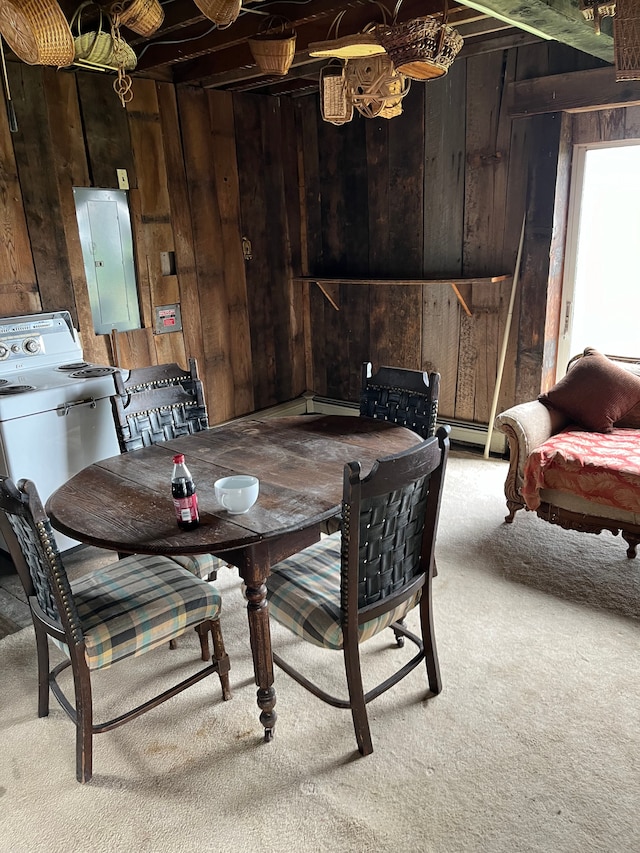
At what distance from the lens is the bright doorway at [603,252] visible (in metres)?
3.70

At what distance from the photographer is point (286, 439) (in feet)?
8.38

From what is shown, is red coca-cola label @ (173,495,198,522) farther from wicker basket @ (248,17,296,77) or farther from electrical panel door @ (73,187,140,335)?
electrical panel door @ (73,187,140,335)

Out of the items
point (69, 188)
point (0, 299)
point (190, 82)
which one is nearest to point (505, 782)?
point (0, 299)

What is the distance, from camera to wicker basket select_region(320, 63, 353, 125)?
8.53ft

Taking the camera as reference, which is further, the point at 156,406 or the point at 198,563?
the point at 156,406

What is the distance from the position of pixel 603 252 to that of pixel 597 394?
1101 millimetres

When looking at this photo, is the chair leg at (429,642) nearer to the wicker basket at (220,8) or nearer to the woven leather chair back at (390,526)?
the woven leather chair back at (390,526)

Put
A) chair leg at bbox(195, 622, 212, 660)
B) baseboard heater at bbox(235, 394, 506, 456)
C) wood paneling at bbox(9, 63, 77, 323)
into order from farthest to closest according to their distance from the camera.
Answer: baseboard heater at bbox(235, 394, 506, 456), wood paneling at bbox(9, 63, 77, 323), chair leg at bbox(195, 622, 212, 660)

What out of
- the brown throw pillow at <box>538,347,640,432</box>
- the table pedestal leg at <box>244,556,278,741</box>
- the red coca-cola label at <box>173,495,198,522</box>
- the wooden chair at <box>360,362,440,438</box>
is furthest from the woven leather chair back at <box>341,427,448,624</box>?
the brown throw pillow at <box>538,347,640,432</box>

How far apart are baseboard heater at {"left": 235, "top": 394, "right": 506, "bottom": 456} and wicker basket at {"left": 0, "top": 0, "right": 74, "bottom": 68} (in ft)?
7.96

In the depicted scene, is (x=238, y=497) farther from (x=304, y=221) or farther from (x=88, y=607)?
(x=304, y=221)

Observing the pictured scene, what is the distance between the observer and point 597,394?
331 cm

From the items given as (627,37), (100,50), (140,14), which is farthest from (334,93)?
(627,37)

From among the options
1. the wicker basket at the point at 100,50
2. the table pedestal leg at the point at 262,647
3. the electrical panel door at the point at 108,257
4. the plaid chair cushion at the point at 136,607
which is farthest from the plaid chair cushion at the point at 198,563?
the electrical panel door at the point at 108,257
